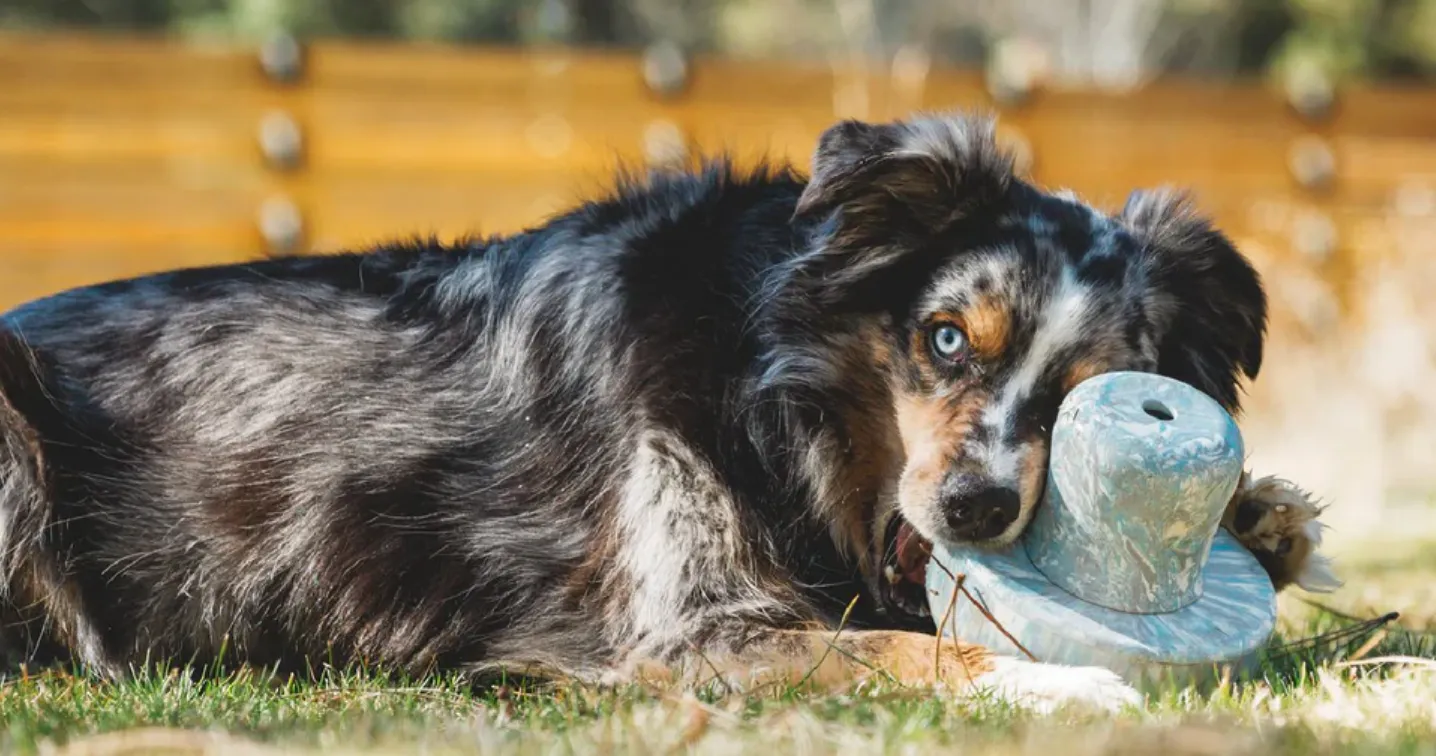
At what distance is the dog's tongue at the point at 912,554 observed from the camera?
12.9 ft

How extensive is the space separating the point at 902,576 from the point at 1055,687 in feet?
2.80

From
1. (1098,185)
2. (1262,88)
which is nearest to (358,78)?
(1098,185)

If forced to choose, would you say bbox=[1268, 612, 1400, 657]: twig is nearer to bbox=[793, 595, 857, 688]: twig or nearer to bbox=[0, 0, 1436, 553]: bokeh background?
bbox=[793, 595, 857, 688]: twig

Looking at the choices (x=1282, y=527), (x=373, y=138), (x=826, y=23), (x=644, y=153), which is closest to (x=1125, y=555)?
(x=1282, y=527)

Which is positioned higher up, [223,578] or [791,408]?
[791,408]

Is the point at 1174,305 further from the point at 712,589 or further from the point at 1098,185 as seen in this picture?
the point at 1098,185

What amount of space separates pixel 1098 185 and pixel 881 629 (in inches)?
456

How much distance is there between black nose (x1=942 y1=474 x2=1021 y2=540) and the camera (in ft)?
11.5

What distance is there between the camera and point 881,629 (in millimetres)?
3875

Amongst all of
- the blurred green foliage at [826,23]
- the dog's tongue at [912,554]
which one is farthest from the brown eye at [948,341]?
the blurred green foliage at [826,23]

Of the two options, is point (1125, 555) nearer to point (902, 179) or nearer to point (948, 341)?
point (948, 341)

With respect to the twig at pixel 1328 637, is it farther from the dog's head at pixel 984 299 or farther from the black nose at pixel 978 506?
the black nose at pixel 978 506

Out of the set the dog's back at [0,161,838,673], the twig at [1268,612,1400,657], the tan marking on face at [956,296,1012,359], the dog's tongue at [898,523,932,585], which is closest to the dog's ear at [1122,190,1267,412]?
the tan marking on face at [956,296,1012,359]

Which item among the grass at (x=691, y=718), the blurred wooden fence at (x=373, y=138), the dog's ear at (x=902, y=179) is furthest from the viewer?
the blurred wooden fence at (x=373, y=138)
